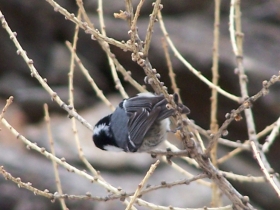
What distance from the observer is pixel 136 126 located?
8.97ft

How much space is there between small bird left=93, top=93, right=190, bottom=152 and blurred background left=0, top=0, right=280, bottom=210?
2.28 meters

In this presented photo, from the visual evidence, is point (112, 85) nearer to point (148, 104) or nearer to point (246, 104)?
point (148, 104)

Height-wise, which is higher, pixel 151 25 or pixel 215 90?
pixel 215 90

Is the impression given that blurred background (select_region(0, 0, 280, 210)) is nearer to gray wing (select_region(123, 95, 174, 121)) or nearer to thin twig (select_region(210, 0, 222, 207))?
gray wing (select_region(123, 95, 174, 121))

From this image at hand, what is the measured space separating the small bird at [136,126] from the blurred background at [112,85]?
7.48 feet

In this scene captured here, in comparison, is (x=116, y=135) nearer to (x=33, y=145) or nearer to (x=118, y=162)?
(x=33, y=145)

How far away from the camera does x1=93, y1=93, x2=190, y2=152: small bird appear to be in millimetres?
2617

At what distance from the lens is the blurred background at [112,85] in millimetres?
5289

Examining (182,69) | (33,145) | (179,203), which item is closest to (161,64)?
(182,69)

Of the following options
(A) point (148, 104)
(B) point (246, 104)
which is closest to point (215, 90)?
(A) point (148, 104)

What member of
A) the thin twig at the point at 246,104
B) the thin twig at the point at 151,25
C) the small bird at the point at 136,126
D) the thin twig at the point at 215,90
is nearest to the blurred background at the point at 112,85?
the small bird at the point at 136,126

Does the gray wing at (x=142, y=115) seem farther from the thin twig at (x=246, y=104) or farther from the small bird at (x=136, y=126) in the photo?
the thin twig at (x=246, y=104)

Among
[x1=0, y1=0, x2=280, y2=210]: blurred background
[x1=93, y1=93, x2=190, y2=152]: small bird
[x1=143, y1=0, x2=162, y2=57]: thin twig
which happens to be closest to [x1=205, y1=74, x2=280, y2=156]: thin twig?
[x1=143, y1=0, x2=162, y2=57]: thin twig

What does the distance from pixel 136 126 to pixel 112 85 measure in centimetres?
391
